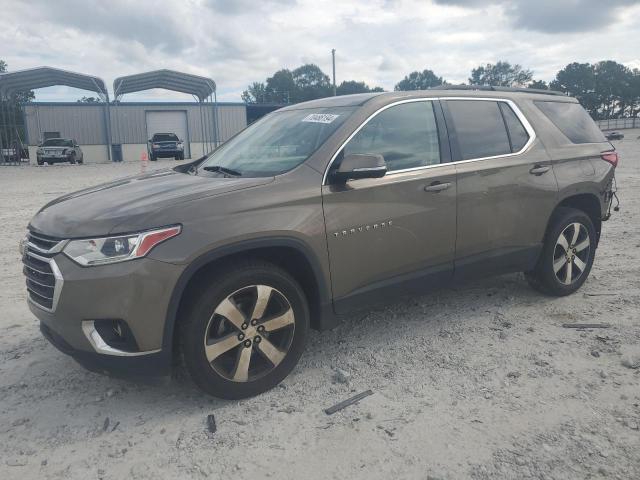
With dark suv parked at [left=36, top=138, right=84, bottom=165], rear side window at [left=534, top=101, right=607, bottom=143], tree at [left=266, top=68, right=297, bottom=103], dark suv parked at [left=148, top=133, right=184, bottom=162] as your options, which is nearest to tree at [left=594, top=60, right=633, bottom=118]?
tree at [left=266, top=68, right=297, bottom=103]

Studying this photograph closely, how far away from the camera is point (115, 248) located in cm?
263

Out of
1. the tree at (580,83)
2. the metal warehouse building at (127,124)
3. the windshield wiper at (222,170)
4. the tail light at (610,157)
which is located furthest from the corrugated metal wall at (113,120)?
the tree at (580,83)

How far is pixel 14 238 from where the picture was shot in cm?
737

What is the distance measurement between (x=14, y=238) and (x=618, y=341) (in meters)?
7.49

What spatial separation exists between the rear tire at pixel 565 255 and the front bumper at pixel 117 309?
3217 millimetres

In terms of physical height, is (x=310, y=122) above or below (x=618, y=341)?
above

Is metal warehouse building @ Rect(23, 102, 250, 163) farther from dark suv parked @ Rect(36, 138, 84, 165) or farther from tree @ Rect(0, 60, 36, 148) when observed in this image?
dark suv parked @ Rect(36, 138, 84, 165)

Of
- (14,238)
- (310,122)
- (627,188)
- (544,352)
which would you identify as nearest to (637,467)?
(544,352)

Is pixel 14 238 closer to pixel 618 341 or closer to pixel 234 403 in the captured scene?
pixel 234 403

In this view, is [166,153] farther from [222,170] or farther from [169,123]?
[222,170]

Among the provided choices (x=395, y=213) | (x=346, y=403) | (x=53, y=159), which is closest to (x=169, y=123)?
(x=53, y=159)

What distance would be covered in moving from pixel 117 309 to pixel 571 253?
384 centimetres

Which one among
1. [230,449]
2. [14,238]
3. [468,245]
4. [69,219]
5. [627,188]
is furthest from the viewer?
[627,188]

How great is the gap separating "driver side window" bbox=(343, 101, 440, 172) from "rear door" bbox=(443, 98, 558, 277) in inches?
7.7
